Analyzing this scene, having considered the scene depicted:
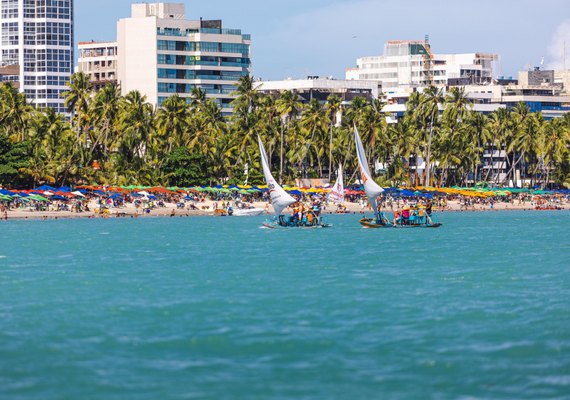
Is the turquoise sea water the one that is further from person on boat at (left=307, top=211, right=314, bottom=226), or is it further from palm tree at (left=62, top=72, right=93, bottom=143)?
palm tree at (left=62, top=72, right=93, bottom=143)

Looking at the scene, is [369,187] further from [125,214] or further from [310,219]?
[125,214]

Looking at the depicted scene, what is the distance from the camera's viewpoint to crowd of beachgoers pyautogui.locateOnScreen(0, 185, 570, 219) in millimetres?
135500

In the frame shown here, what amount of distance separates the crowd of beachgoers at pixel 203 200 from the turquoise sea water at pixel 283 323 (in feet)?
146

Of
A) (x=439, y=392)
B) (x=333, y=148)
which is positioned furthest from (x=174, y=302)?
(x=333, y=148)

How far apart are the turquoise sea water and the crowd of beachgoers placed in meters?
44.6

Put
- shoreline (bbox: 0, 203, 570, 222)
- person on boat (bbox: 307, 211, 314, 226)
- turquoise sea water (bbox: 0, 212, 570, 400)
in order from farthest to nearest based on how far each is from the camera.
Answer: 1. shoreline (bbox: 0, 203, 570, 222)
2. person on boat (bbox: 307, 211, 314, 226)
3. turquoise sea water (bbox: 0, 212, 570, 400)

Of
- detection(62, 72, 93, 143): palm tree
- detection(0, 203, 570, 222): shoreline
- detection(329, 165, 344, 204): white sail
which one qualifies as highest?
detection(62, 72, 93, 143): palm tree

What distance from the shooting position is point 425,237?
108062 millimetres

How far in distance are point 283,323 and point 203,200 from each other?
107823mm

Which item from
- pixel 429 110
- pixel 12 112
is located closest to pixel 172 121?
pixel 12 112

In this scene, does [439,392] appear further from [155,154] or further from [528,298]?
[155,154]

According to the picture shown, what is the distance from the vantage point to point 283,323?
157 ft

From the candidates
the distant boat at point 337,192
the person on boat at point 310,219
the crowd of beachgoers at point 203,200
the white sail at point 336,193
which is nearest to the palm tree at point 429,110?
the crowd of beachgoers at point 203,200

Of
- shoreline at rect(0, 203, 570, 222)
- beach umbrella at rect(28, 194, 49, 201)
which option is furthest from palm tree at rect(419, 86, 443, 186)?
beach umbrella at rect(28, 194, 49, 201)
